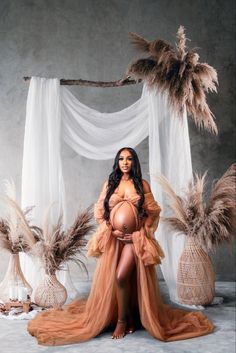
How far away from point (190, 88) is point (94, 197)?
6.96ft

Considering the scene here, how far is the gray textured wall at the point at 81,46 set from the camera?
519cm

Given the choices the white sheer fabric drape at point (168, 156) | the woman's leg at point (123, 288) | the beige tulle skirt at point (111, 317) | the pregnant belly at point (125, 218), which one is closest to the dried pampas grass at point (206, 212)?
the white sheer fabric drape at point (168, 156)

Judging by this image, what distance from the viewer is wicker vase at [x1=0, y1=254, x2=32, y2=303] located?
12.8ft

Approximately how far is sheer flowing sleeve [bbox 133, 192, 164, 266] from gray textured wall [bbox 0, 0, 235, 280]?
1.91 m

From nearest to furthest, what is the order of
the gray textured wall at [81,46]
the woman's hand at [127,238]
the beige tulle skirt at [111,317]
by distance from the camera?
the beige tulle skirt at [111,317] < the woman's hand at [127,238] < the gray textured wall at [81,46]

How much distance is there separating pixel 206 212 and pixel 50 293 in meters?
1.66

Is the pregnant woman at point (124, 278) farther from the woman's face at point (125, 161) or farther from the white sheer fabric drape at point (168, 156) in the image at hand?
the white sheer fabric drape at point (168, 156)

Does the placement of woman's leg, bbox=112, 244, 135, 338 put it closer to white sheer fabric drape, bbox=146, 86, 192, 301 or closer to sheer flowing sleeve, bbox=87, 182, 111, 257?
sheer flowing sleeve, bbox=87, 182, 111, 257

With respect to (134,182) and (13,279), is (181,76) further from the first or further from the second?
(13,279)

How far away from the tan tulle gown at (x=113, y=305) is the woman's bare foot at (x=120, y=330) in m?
0.09

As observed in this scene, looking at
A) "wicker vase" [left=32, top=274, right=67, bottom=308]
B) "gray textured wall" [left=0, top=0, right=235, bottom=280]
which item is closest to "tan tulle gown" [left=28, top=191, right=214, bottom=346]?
"wicker vase" [left=32, top=274, right=67, bottom=308]

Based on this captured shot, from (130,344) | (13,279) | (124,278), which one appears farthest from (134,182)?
(13,279)

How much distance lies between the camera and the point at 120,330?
3.17 metres

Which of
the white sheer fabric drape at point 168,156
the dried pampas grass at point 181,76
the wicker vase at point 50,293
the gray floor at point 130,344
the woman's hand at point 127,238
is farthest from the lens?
the white sheer fabric drape at point 168,156
